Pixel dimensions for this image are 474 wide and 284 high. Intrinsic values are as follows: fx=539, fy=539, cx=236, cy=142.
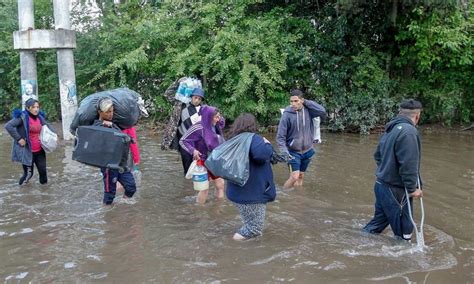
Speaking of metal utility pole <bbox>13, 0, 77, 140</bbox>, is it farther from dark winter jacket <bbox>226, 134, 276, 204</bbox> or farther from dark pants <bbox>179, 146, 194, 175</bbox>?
dark winter jacket <bbox>226, 134, 276, 204</bbox>

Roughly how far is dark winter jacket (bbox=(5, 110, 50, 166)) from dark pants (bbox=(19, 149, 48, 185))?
Result: 0.11m

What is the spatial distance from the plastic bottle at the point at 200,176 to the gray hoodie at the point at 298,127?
4.21 ft

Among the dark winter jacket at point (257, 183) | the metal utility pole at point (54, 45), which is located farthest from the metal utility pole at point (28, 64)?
the dark winter jacket at point (257, 183)

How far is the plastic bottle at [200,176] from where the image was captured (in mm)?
7172

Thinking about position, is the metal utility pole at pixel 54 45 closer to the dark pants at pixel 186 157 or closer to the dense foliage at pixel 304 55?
the dense foliage at pixel 304 55

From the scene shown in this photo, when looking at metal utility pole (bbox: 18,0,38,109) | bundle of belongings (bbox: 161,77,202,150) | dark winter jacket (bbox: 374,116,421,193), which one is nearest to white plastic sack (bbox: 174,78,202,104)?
bundle of belongings (bbox: 161,77,202,150)

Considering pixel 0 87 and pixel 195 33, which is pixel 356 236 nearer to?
pixel 195 33

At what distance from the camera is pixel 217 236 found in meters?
6.12

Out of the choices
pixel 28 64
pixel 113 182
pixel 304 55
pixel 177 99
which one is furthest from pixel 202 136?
pixel 28 64

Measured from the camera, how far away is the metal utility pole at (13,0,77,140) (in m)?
13.9

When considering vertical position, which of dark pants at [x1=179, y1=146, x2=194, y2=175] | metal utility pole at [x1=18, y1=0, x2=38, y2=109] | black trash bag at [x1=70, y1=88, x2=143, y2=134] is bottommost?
dark pants at [x1=179, y1=146, x2=194, y2=175]

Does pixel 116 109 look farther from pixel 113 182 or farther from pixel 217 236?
pixel 217 236

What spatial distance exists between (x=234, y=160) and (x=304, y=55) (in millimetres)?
10066

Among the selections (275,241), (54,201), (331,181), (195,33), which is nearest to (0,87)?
(195,33)
